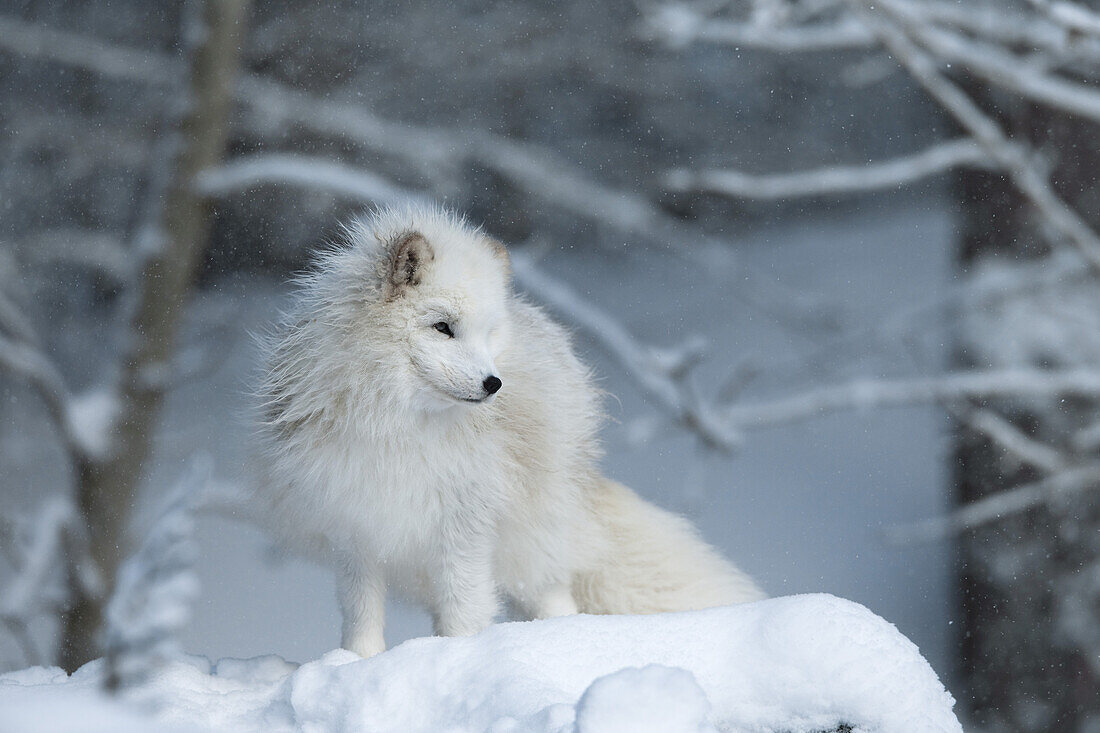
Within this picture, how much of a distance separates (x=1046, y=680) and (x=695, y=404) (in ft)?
3.19

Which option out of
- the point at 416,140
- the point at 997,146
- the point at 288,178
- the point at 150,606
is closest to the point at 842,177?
the point at 997,146

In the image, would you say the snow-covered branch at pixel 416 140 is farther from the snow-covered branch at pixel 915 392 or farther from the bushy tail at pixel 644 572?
the bushy tail at pixel 644 572

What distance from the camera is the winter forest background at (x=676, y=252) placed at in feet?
5.12

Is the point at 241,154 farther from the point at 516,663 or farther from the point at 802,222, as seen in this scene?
the point at 516,663

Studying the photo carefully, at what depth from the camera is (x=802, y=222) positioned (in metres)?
2.12

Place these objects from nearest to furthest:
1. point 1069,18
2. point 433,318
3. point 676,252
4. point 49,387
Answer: point 433,318, point 1069,18, point 49,387, point 676,252

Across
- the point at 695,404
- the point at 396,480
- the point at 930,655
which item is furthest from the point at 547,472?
the point at 930,655

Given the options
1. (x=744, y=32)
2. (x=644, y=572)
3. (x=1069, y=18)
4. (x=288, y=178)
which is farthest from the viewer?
(x=744, y=32)

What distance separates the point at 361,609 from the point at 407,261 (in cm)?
28

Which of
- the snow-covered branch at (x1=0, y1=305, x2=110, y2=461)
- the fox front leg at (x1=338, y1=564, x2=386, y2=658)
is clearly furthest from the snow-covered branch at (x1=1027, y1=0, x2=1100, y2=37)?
the snow-covered branch at (x1=0, y1=305, x2=110, y2=461)

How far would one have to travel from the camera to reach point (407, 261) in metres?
0.67

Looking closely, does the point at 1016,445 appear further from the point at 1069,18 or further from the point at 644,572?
the point at 644,572

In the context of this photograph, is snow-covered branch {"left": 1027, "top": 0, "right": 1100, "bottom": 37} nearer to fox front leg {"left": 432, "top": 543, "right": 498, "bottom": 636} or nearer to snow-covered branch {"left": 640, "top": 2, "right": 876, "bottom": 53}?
snow-covered branch {"left": 640, "top": 2, "right": 876, "bottom": 53}

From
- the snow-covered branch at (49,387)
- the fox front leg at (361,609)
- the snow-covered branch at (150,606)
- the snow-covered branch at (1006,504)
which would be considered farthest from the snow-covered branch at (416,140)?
the snow-covered branch at (150,606)
